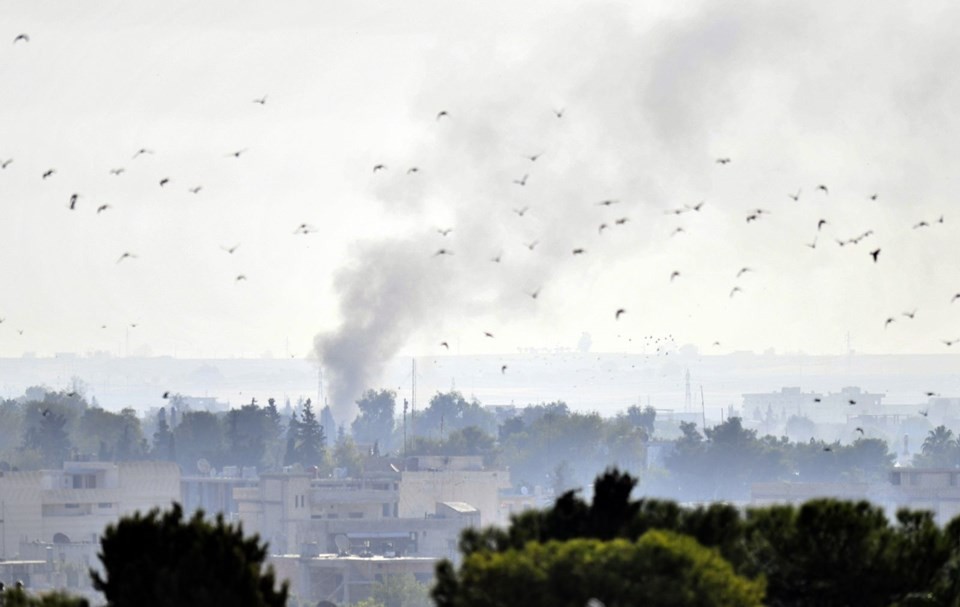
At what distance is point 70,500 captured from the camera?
532ft

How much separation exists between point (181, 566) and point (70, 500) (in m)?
118

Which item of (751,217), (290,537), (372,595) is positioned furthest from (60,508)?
(751,217)

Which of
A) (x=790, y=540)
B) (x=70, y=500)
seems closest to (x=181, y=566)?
(x=790, y=540)

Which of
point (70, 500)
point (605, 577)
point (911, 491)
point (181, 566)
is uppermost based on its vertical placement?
point (911, 491)

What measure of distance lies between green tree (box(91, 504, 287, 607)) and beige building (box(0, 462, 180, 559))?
106m

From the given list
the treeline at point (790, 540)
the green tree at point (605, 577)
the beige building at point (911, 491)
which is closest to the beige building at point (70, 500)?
the beige building at point (911, 491)

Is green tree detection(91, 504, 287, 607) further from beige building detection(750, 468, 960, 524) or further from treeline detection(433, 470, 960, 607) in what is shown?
beige building detection(750, 468, 960, 524)

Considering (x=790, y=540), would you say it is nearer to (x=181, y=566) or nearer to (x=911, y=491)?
(x=181, y=566)

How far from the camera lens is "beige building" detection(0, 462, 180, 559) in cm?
15838

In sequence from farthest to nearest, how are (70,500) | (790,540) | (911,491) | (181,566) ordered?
(911,491) → (70,500) → (790,540) → (181,566)

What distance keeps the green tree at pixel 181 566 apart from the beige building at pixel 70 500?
105796mm

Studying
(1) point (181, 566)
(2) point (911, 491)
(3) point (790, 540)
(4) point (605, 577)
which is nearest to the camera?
(4) point (605, 577)

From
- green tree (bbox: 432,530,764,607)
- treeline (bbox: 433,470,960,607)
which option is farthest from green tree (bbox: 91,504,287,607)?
green tree (bbox: 432,530,764,607)

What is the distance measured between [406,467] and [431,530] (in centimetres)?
3200
